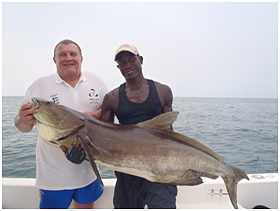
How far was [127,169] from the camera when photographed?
1911 millimetres

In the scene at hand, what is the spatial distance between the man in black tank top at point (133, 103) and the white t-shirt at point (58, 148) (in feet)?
1.16

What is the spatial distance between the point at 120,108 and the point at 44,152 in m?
1.15

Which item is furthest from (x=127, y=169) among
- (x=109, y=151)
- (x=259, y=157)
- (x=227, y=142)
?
(x=227, y=142)

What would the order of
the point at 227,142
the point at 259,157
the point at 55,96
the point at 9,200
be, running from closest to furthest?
the point at 55,96, the point at 9,200, the point at 259,157, the point at 227,142

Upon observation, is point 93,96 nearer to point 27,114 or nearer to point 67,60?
point 67,60

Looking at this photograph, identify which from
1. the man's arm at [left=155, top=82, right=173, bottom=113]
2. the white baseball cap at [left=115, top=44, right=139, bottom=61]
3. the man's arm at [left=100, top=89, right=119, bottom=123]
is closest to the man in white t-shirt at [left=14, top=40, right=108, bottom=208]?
the man's arm at [left=100, top=89, right=119, bottom=123]

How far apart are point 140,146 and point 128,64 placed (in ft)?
3.30

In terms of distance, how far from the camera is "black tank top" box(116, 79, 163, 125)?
234cm

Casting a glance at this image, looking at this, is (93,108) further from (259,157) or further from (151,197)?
(259,157)

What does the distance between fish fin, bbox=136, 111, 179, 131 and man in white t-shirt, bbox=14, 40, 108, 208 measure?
2.69 ft

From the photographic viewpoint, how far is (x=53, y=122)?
6.51 ft

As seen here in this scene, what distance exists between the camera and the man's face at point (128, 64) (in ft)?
7.78

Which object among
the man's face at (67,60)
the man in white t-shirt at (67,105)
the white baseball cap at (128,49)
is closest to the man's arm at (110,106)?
the man in white t-shirt at (67,105)

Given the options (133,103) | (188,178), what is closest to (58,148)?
(133,103)
